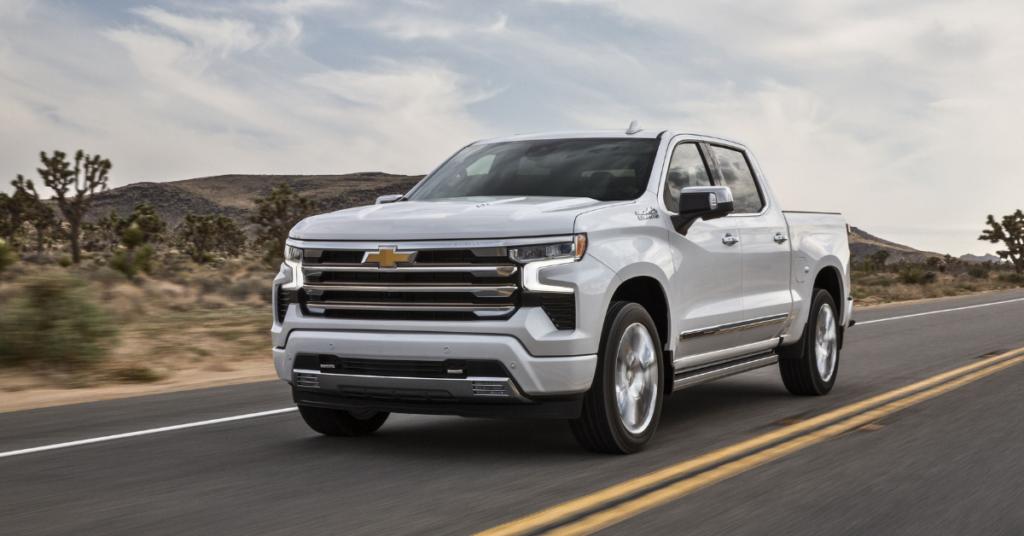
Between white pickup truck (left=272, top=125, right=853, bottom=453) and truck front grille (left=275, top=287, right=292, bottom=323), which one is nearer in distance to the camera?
white pickup truck (left=272, top=125, right=853, bottom=453)

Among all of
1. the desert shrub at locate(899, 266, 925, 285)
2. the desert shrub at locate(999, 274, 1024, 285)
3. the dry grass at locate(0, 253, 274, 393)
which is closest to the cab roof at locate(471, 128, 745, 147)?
the dry grass at locate(0, 253, 274, 393)

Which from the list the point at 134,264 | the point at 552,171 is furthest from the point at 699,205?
the point at 134,264

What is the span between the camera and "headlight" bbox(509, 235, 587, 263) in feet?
18.2

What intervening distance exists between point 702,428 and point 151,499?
146 inches

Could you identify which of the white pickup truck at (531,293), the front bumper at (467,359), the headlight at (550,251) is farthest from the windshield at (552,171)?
the front bumper at (467,359)

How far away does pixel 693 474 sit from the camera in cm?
Result: 559

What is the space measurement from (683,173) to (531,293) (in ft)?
7.18

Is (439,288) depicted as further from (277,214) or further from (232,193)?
(232,193)

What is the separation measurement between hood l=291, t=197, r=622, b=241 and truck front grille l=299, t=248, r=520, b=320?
0.35 ft

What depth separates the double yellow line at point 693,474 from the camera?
455 centimetres

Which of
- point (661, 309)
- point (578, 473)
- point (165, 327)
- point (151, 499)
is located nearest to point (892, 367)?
point (661, 309)

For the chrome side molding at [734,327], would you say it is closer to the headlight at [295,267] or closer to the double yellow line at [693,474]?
the double yellow line at [693,474]

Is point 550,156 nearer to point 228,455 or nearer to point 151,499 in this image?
point 228,455

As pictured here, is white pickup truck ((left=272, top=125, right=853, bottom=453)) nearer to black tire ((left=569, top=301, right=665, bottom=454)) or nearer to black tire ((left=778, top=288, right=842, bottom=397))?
black tire ((left=569, top=301, right=665, bottom=454))
